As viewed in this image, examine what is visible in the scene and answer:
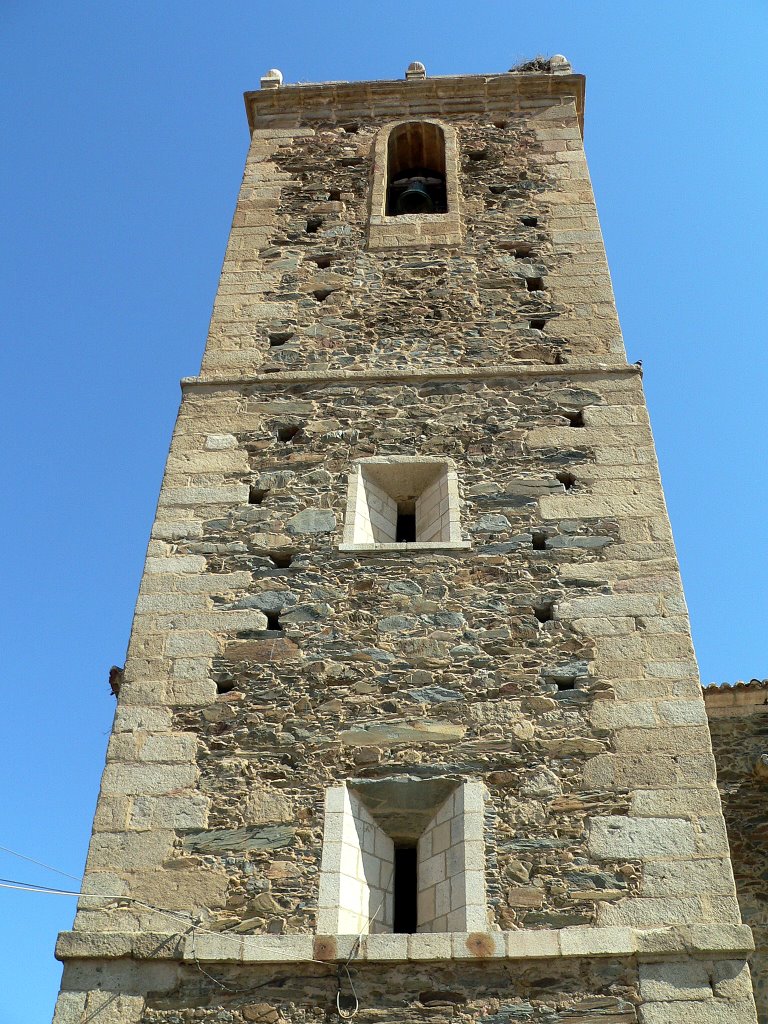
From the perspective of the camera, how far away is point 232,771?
6059 millimetres

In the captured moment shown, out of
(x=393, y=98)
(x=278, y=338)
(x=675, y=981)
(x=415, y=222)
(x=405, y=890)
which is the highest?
(x=393, y=98)

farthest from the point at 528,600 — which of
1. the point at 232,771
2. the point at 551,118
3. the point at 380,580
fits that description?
the point at 551,118

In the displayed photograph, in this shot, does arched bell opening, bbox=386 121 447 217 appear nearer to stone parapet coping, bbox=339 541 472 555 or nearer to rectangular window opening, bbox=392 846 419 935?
stone parapet coping, bbox=339 541 472 555

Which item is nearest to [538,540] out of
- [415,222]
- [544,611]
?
[544,611]

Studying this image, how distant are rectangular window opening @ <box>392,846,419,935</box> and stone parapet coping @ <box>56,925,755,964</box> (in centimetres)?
56

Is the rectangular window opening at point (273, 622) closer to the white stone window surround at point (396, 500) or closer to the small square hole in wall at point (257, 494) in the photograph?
the white stone window surround at point (396, 500)

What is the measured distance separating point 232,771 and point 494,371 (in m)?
3.69

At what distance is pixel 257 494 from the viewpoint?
7.51 m

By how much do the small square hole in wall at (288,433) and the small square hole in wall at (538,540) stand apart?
191 cm

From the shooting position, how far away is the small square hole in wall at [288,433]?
792cm

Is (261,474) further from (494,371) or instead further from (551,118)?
(551,118)

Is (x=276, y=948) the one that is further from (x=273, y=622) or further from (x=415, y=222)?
(x=415, y=222)

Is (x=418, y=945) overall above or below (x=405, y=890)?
below

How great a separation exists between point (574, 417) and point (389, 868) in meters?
3.50
